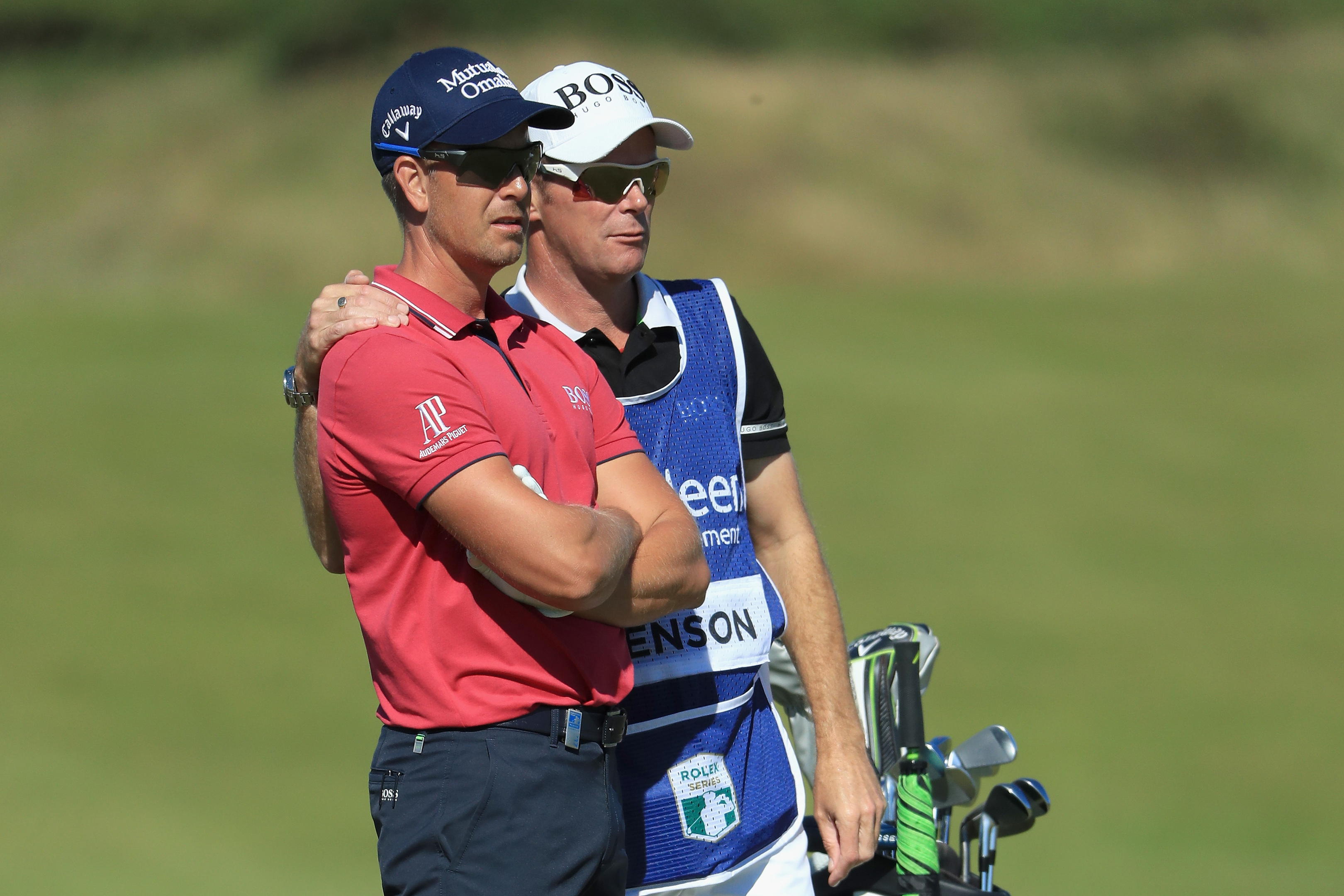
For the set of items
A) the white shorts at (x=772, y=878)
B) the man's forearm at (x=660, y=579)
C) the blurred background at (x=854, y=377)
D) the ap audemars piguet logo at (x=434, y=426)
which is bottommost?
the blurred background at (x=854, y=377)

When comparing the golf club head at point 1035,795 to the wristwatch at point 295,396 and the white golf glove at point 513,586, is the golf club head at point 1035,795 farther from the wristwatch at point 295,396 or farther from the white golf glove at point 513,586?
the wristwatch at point 295,396

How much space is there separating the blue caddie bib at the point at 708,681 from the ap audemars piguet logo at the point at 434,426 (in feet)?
2.24

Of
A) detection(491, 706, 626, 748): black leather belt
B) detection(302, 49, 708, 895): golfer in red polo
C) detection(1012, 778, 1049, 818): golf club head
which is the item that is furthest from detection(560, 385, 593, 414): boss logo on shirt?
detection(1012, 778, 1049, 818): golf club head

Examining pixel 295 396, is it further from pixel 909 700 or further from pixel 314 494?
pixel 909 700

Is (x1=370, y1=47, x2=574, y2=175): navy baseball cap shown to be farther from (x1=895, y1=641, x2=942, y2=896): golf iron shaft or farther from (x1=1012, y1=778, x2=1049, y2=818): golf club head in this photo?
(x1=1012, y1=778, x2=1049, y2=818): golf club head

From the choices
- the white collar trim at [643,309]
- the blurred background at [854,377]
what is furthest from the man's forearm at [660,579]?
the blurred background at [854,377]

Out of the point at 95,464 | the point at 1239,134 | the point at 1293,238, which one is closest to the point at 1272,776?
the point at 95,464

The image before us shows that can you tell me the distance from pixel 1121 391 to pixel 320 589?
6930 mm

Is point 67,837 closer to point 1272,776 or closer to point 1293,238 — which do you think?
point 1272,776

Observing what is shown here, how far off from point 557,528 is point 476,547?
4.5 inches

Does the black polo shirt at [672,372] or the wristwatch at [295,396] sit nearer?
the wristwatch at [295,396]

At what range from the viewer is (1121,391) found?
1233 centimetres

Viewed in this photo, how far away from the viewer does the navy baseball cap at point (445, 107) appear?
2.19 meters

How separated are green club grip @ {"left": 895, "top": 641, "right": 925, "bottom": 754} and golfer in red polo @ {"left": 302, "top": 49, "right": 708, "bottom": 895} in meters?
1.00
